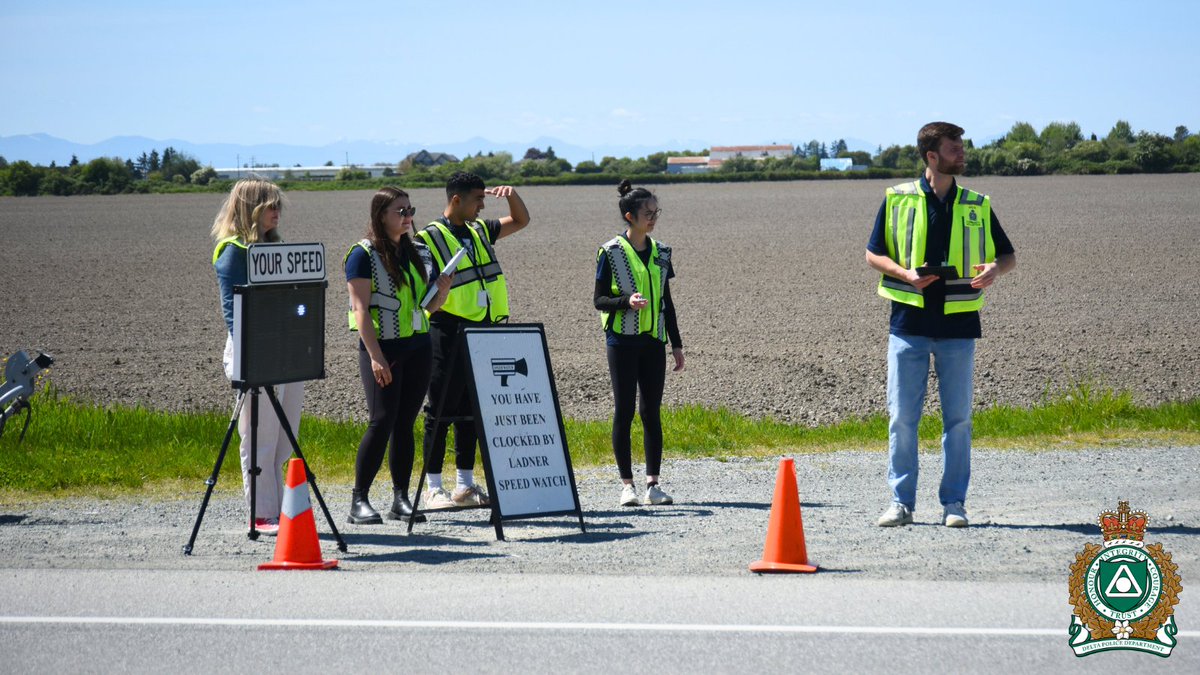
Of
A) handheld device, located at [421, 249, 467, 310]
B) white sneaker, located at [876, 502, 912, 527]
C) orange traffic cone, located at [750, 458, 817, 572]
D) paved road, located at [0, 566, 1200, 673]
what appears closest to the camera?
paved road, located at [0, 566, 1200, 673]

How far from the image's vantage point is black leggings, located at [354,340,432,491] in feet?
27.2

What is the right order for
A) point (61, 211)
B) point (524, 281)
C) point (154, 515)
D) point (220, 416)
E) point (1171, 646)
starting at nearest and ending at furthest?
point (1171, 646)
point (154, 515)
point (220, 416)
point (524, 281)
point (61, 211)

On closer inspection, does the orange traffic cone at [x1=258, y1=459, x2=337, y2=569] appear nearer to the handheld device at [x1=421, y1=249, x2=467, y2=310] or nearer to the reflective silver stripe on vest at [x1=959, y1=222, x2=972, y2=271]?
the handheld device at [x1=421, y1=249, x2=467, y2=310]

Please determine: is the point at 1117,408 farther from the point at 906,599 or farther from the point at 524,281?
the point at 524,281

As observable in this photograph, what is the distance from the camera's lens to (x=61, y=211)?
69.4m

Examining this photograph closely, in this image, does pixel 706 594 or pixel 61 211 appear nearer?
pixel 706 594

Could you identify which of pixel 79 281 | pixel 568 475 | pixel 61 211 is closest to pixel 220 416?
pixel 568 475

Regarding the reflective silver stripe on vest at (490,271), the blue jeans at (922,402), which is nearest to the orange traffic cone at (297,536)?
the reflective silver stripe on vest at (490,271)

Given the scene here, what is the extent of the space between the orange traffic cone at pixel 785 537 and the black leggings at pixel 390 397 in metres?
2.50

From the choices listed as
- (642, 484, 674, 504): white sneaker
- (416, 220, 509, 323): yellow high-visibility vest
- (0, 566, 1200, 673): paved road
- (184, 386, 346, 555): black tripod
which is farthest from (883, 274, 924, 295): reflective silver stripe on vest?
(184, 386, 346, 555): black tripod

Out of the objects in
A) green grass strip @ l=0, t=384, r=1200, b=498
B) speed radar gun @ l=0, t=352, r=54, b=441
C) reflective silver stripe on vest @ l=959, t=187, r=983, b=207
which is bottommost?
green grass strip @ l=0, t=384, r=1200, b=498

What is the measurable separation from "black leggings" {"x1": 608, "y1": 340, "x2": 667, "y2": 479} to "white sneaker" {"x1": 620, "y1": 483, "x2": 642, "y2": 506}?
0.09 meters

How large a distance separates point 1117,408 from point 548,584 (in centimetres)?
→ 800

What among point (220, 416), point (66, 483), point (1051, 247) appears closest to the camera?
point (66, 483)
